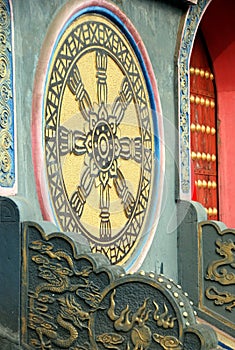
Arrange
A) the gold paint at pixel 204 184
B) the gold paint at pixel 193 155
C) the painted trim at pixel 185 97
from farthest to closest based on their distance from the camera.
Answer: the gold paint at pixel 204 184 → the gold paint at pixel 193 155 → the painted trim at pixel 185 97

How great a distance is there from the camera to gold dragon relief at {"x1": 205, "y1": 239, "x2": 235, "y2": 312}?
7.73 m

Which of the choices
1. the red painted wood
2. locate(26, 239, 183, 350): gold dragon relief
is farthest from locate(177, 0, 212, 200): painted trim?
locate(26, 239, 183, 350): gold dragon relief

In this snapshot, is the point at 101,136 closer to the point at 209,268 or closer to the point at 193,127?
the point at 209,268

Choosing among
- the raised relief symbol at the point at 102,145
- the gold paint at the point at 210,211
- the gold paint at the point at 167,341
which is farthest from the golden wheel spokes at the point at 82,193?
the gold paint at the point at 210,211

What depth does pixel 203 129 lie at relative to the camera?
9703mm

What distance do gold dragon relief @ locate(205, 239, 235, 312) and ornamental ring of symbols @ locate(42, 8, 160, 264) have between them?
54 centimetres

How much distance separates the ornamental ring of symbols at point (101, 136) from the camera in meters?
6.82

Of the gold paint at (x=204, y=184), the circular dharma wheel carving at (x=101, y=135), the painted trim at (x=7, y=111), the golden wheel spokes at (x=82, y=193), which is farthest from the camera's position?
the gold paint at (x=204, y=184)

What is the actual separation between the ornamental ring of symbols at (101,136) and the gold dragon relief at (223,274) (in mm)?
538

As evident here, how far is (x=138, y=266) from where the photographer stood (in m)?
7.64

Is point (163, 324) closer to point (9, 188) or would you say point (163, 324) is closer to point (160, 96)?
point (9, 188)

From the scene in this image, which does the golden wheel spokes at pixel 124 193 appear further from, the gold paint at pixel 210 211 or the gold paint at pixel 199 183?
the gold paint at pixel 210 211

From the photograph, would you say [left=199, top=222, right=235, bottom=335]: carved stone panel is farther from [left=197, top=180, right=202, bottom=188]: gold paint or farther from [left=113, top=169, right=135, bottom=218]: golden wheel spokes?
[left=197, top=180, right=202, bottom=188]: gold paint

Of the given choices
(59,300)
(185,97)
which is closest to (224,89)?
(185,97)
